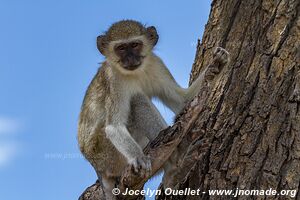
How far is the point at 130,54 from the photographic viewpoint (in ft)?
24.0

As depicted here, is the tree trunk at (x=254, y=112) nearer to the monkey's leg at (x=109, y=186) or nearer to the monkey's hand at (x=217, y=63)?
the monkey's hand at (x=217, y=63)

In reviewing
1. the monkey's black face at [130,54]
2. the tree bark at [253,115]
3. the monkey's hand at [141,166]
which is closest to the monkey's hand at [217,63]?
the tree bark at [253,115]

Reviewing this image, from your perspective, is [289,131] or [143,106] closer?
[289,131]

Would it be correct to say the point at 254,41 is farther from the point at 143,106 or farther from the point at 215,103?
the point at 143,106

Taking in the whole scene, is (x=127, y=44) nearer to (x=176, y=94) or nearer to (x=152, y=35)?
(x=152, y=35)

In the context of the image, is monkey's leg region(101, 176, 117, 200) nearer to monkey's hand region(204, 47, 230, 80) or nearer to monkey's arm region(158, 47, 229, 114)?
monkey's arm region(158, 47, 229, 114)

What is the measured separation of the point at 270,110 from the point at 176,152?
48.0 inches

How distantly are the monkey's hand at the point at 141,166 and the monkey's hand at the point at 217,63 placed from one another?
115 centimetres

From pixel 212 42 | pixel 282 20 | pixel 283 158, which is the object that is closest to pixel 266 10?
pixel 282 20

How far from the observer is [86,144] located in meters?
7.13

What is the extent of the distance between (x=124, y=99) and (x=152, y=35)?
3.80 ft

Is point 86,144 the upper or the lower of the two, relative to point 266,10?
lower

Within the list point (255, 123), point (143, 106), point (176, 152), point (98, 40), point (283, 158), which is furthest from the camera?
point (98, 40)

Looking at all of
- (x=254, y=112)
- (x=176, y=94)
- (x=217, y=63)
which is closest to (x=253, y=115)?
(x=254, y=112)
